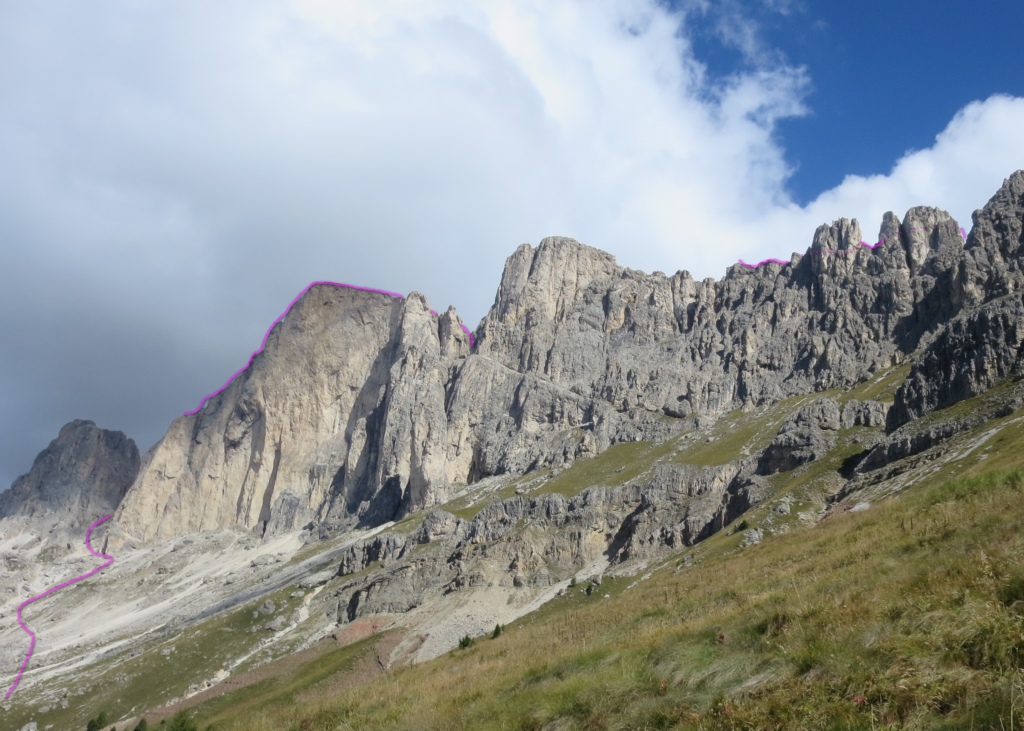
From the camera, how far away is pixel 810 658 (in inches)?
447

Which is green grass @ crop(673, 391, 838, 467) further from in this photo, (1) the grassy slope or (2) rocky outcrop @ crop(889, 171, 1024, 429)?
(1) the grassy slope

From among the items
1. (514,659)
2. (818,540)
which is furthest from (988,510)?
(514,659)

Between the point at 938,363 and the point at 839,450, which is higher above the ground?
the point at 938,363

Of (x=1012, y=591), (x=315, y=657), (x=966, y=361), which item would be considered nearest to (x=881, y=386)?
(x=966, y=361)

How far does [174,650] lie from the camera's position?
133m

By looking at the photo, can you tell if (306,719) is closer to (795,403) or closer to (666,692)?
(666,692)

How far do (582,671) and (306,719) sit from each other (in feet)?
25.8

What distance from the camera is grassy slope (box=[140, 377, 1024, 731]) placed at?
9.26 metres

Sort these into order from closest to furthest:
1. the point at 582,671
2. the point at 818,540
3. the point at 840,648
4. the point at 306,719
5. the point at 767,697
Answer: the point at 767,697 < the point at 840,648 < the point at 582,671 < the point at 306,719 < the point at 818,540

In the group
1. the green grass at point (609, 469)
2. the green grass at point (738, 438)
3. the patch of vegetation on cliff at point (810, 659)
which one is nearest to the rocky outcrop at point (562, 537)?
the green grass at point (609, 469)

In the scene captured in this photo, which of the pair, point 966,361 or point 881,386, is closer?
point 966,361

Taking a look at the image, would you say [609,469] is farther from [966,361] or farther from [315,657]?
[315,657]

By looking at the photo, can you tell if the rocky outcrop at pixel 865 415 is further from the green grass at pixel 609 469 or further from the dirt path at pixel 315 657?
the dirt path at pixel 315 657

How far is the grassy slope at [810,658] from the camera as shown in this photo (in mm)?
9258
